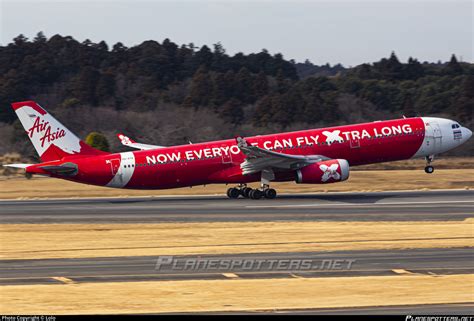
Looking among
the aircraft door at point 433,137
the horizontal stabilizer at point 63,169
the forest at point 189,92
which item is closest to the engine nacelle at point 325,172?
the aircraft door at point 433,137

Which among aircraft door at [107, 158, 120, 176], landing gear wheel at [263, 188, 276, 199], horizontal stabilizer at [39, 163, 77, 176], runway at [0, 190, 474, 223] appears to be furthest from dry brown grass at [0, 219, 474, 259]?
landing gear wheel at [263, 188, 276, 199]

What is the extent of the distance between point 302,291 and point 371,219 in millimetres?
17795

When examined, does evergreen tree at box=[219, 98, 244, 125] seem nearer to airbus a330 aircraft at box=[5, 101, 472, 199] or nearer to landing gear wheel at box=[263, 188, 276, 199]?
airbus a330 aircraft at box=[5, 101, 472, 199]

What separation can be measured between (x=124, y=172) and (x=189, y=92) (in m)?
78.0

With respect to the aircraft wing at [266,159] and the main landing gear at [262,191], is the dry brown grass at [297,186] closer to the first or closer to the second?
the main landing gear at [262,191]

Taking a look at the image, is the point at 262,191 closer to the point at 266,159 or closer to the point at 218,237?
the point at 266,159

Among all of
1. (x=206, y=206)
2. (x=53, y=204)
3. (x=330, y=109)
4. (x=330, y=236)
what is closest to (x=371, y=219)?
(x=330, y=236)

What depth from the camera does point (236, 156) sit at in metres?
53.2

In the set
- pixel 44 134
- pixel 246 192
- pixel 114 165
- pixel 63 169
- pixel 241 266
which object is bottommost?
pixel 241 266

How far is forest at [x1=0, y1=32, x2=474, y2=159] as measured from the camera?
10521cm

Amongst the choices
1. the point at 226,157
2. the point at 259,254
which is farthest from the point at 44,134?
the point at 259,254

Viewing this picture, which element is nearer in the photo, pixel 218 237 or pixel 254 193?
pixel 218 237

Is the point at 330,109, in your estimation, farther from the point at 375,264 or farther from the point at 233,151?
the point at 375,264

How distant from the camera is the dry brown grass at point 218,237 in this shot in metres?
33.2
